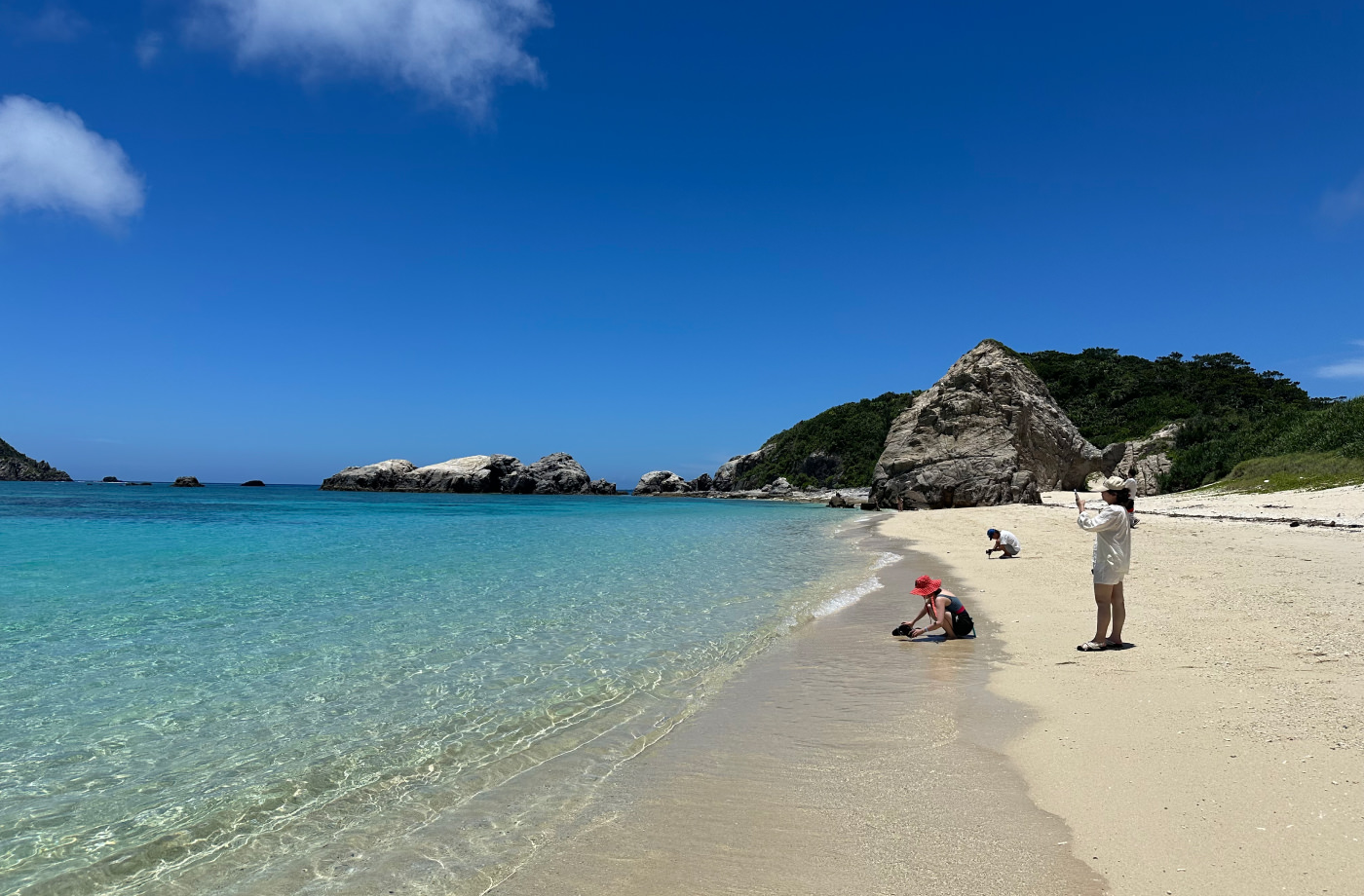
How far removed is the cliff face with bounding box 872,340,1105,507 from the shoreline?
3101 centimetres

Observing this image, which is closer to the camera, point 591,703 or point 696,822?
point 696,822

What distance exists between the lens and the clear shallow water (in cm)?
397

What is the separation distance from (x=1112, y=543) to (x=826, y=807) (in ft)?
17.0

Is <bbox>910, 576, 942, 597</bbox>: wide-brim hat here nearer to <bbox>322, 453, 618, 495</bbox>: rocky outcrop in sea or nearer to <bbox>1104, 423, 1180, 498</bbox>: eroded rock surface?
<bbox>1104, 423, 1180, 498</bbox>: eroded rock surface

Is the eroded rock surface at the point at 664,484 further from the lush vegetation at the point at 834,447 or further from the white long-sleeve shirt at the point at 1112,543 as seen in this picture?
the white long-sleeve shirt at the point at 1112,543

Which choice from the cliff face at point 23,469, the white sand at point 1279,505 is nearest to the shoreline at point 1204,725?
the white sand at point 1279,505

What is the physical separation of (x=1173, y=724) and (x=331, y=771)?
20.2 feet

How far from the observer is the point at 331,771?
5.04 m

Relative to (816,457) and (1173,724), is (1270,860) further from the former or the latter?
(816,457)

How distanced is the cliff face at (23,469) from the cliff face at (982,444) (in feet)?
546

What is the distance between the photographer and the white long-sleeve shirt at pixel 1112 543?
747 centimetres

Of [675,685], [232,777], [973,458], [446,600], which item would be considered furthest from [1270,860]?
[973,458]

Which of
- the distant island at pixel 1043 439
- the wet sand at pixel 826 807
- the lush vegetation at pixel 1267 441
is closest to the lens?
the wet sand at pixel 826 807

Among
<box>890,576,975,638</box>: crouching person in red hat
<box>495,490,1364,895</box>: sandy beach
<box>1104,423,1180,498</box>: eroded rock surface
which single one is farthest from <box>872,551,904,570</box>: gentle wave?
<box>1104,423,1180,498</box>: eroded rock surface
